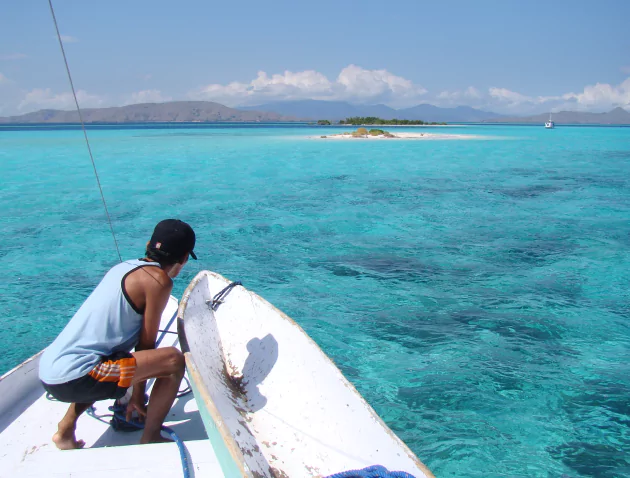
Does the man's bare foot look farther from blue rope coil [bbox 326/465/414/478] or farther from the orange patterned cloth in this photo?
blue rope coil [bbox 326/465/414/478]

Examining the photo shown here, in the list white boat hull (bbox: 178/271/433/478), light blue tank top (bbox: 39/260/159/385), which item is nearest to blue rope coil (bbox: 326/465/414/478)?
white boat hull (bbox: 178/271/433/478)

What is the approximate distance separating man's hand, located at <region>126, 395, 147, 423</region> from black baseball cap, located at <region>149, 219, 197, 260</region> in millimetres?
1130

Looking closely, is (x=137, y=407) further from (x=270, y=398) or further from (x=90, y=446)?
(x=270, y=398)

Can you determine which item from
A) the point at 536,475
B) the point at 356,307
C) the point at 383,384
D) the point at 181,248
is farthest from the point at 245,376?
the point at 356,307

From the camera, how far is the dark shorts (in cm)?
289

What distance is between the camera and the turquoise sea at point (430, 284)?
14.8ft

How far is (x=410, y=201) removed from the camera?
1535 cm

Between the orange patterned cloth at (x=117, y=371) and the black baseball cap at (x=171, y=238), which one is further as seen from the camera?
the black baseball cap at (x=171, y=238)

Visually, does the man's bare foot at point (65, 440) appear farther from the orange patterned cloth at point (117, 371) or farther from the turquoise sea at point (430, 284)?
the turquoise sea at point (430, 284)

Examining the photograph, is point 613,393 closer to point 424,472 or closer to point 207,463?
point 424,472

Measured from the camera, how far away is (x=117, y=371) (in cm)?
296

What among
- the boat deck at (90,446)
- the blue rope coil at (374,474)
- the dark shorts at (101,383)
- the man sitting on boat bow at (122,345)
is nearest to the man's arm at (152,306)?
the man sitting on boat bow at (122,345)

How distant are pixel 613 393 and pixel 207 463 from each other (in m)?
4.13

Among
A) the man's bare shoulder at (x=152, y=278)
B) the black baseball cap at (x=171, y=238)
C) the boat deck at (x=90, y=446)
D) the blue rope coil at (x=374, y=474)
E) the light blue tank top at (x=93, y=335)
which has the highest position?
the black baseball cap at (x=171, y=238)
